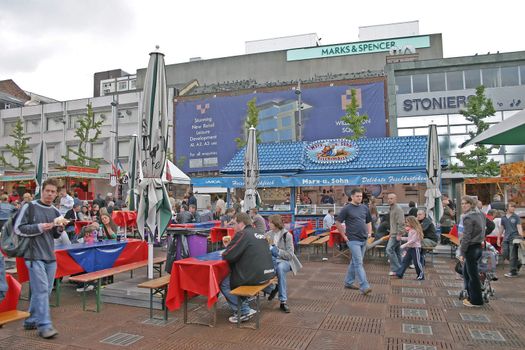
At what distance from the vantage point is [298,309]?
5.98 meters

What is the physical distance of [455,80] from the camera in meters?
28.4

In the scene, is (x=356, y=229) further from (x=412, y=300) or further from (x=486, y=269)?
(x=486, y=269)

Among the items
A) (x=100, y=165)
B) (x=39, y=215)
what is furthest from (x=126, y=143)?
(x=39, y=215)

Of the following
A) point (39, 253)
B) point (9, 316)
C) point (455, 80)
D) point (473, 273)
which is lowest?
point (473, 273)

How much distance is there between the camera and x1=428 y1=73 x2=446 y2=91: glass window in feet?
93.6

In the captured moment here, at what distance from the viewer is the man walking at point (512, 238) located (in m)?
8.44

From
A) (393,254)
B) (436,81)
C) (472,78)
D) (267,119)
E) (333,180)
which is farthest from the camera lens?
(267,119)

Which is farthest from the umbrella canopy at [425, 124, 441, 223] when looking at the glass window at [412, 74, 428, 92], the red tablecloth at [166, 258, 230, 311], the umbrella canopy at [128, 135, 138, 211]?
the glass window at [412, 74, 428, 92]

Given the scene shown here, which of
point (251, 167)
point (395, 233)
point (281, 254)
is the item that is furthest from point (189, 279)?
point (251, 167)

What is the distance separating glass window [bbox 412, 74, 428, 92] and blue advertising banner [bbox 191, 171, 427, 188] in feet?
54.0

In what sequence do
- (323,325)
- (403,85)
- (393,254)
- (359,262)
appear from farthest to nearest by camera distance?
(403,85) → (393,254) → (359,262) → (323,325)

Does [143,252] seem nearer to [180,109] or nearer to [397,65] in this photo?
[397,65]

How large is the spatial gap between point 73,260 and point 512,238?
28.5ft

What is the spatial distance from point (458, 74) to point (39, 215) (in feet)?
98.1
